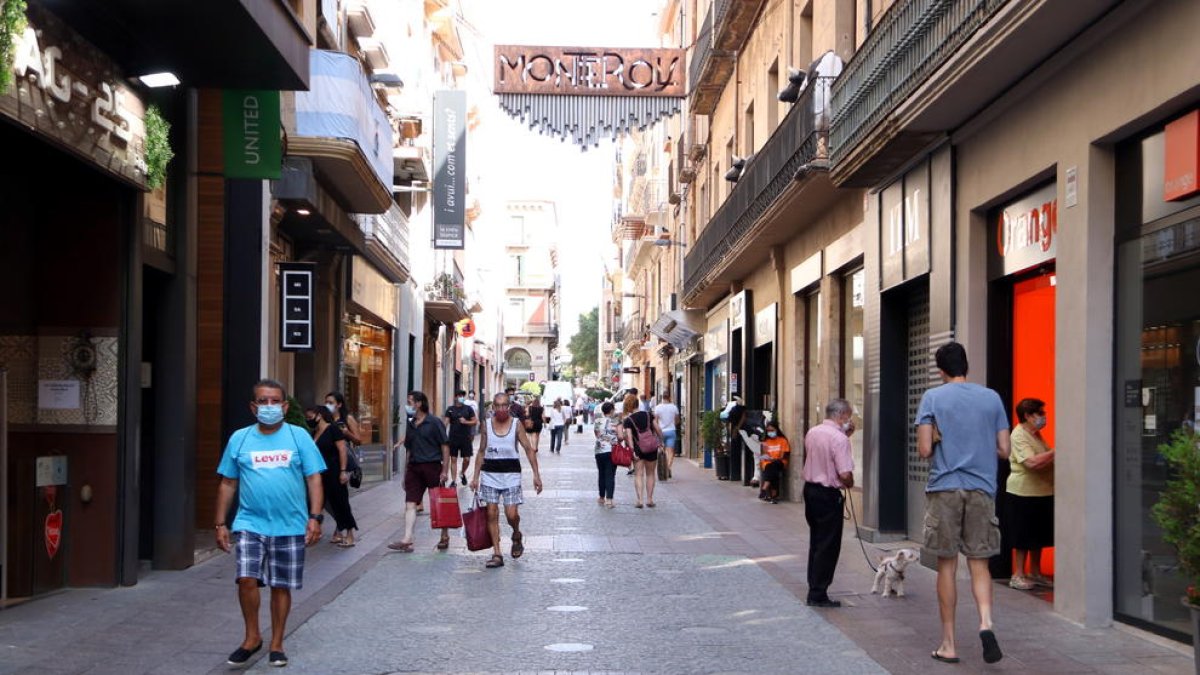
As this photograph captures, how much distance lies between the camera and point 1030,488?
10.9 metres

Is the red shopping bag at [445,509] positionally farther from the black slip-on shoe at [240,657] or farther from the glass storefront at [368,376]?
the glass storefront at [368,376]

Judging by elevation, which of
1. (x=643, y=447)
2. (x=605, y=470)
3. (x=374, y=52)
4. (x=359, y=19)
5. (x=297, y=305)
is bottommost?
(x=605, y=470)

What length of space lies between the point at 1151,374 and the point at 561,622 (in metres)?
4.37

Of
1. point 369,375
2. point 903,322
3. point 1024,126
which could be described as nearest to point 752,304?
point 369,375

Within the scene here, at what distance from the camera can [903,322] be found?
15.1 metres

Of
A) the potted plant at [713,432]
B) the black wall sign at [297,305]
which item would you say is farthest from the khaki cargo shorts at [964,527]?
the potted plant at [713,432]

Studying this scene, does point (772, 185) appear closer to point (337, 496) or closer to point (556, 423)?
point (337, 496)

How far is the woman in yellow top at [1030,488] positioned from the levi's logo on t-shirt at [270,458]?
20.0 feet

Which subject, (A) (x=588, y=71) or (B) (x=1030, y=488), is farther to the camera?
(A) (x=588, y=71)

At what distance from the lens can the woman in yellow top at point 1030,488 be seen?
35.2ft

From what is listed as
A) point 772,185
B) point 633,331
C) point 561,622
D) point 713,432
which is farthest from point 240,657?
point 633,331

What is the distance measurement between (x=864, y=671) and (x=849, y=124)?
8.45m

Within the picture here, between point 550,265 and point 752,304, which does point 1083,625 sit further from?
point 550,265

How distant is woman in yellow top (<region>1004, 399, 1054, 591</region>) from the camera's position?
35.2 ft
